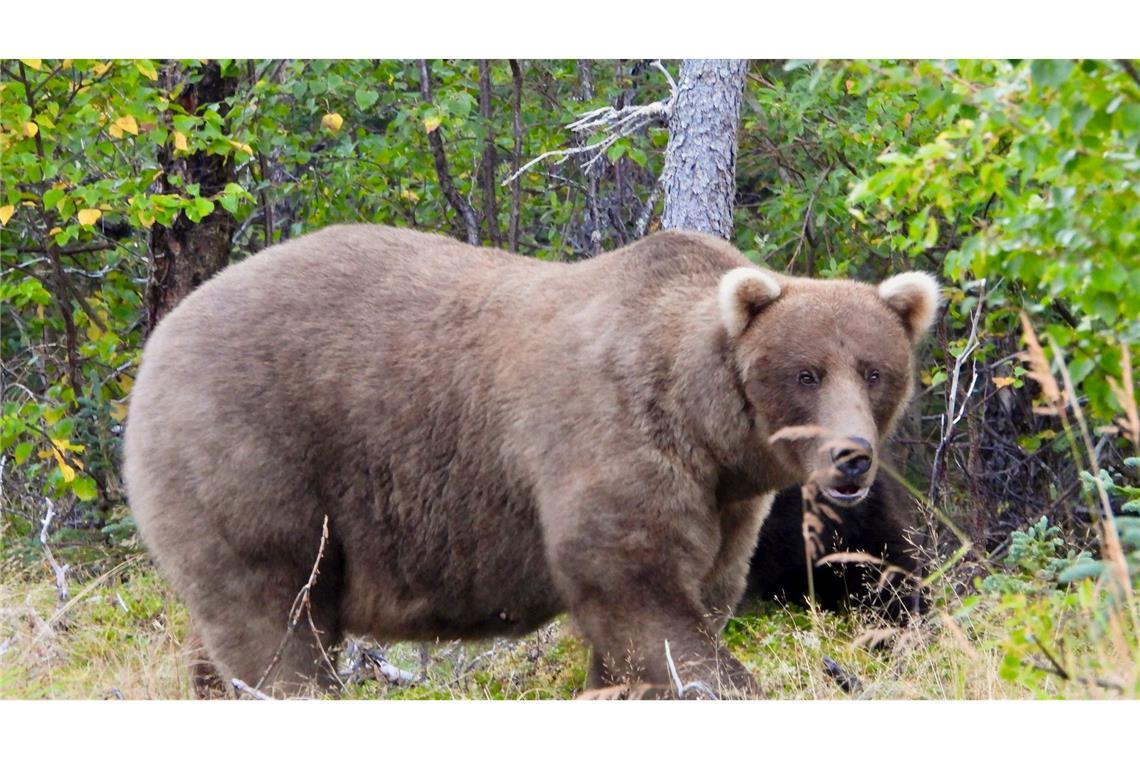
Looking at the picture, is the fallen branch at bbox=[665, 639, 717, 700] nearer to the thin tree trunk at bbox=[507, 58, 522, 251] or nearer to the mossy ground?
the mossy ground

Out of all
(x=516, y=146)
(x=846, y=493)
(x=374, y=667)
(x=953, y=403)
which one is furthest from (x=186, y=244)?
(x=846, y=493)

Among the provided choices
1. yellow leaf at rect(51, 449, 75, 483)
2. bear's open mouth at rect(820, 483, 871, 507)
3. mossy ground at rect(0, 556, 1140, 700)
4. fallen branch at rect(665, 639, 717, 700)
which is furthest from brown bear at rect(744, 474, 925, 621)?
yellow leaf at rect(51, 449, 75, 483)

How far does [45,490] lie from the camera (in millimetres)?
9641

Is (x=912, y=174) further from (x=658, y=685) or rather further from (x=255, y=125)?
(x=255, y=125)

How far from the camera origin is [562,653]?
25.3ft

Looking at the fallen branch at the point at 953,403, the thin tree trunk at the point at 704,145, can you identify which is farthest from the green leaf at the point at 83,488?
the fallen branch at the point at 953,403

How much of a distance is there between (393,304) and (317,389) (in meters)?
0.50

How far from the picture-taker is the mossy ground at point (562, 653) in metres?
5.64

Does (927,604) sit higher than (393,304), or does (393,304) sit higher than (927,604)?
(393,304)

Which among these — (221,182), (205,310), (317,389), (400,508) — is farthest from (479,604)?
(221,182)

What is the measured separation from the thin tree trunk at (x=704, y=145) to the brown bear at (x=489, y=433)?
142 cm

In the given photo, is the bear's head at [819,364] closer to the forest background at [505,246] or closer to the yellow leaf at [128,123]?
the forest background at [505,246]

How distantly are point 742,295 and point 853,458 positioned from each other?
76 centimetres

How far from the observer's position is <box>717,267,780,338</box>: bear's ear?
5.90 meters
